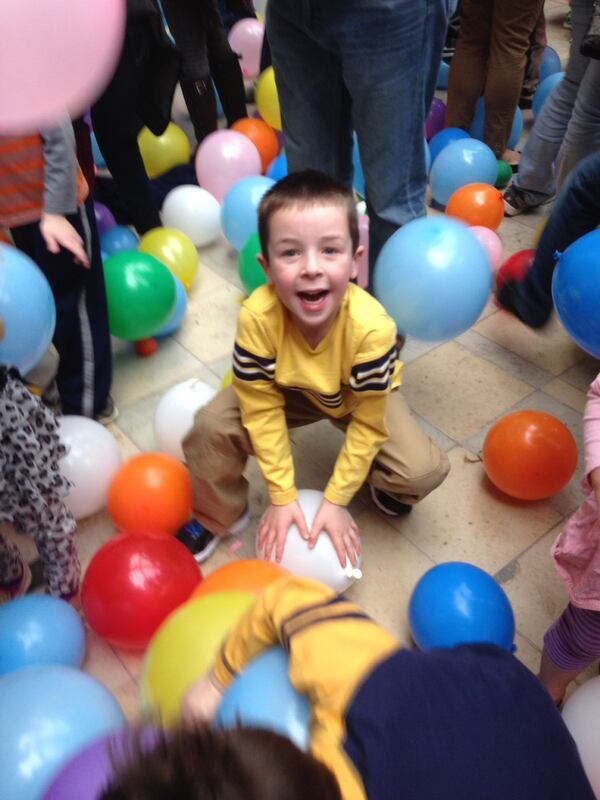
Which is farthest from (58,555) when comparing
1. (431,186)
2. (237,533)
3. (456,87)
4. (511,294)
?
(456,87)

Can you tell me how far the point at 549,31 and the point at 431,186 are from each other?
2458mm

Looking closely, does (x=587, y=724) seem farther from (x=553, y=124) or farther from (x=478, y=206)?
(x=553, y=124)

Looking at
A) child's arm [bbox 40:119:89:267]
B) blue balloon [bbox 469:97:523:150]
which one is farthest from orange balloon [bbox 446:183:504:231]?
child's arm [bbox 40:119:89:267]

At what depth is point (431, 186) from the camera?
2803 mm

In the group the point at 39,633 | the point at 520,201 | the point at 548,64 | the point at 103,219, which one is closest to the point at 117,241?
the point at 103,219

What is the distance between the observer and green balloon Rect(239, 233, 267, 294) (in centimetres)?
211

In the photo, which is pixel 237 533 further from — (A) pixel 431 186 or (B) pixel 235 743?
(A) pixel 431 186

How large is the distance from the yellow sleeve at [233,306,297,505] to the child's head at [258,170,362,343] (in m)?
0.10

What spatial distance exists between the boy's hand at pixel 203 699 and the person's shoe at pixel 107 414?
1.12m

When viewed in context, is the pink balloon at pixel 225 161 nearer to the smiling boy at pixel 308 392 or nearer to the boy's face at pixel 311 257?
the smiling boy at pixel 308 392

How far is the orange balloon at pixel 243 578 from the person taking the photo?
1171mm

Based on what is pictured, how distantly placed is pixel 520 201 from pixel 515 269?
0.76 metres

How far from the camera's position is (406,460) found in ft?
4.67

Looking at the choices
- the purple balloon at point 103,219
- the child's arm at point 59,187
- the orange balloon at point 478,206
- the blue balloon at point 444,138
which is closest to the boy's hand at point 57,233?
the child's arm at point 59,187
